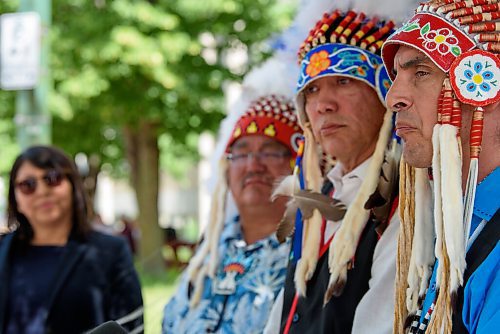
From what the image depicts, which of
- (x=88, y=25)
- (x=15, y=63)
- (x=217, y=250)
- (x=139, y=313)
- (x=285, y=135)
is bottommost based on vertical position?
(x=139, y=313)

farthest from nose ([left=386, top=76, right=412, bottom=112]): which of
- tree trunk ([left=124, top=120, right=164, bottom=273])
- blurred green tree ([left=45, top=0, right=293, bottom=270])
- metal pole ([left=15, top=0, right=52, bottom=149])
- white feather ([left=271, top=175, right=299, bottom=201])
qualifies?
tree trunk ([left=124, top=120, right=164, bottom=273])

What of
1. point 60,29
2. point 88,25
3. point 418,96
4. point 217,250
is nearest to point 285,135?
point 217,250

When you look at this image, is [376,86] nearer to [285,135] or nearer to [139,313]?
[285,135]

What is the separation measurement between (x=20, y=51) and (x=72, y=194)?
2066 millimetres

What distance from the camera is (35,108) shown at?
18.2 feet

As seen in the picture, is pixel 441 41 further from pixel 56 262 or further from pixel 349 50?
pixel 56 262

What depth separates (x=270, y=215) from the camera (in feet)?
11.2

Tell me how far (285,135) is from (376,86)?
0.96m

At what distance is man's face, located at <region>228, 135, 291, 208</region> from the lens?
11.0ft

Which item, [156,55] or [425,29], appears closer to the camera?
[425,29]

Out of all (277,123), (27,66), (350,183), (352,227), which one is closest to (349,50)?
(350,183)

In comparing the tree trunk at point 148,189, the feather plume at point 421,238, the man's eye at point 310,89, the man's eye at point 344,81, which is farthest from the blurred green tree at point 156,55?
the feather plume at point 421,238

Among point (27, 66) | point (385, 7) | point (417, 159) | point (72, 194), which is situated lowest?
point (72, 194)

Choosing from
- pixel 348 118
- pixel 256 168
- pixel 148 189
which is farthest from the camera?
pixel 148 189
